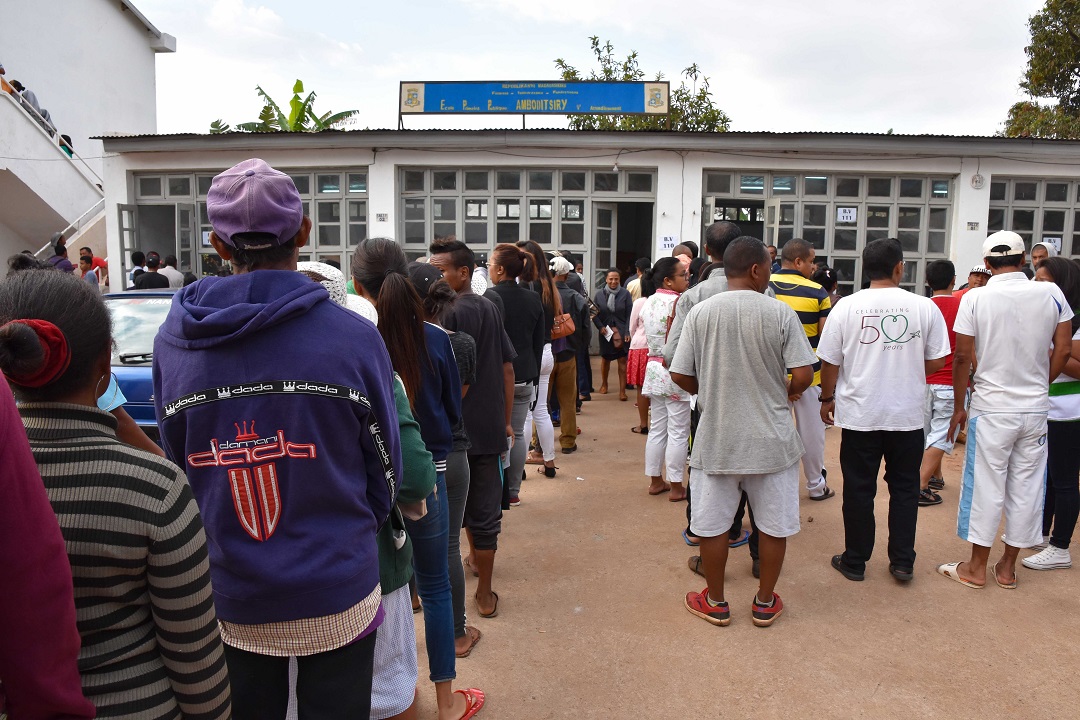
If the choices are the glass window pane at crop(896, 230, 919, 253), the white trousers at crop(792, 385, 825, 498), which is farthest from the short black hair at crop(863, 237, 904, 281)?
the glass window pane at crop(896, 230, 919, 253)

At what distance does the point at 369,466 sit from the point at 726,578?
9.94ft

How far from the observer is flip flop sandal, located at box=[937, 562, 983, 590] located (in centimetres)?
414

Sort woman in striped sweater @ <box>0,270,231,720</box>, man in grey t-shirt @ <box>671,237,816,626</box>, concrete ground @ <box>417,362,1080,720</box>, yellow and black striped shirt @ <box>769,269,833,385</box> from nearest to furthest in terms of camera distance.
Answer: woman in striped sweater @ <box>0,270,231,720</box>
concrete ground @ <box>417,362,1080,720</box>
man in grey t-shirt @ <box>671,237,816,626</box>
yellow and black striped shirt @ <box>769,269,833,385</box>

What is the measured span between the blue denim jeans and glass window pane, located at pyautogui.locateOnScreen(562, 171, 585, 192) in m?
10.3

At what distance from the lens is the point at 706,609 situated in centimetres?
375

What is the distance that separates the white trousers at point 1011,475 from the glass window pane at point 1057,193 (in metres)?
10.6

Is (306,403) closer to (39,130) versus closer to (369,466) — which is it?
(369,466)

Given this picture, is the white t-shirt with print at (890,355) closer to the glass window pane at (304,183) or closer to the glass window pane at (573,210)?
the glass window pane at (573,210)

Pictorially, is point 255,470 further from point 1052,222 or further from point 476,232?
point 1052,222

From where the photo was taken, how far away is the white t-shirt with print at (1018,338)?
3.99 m

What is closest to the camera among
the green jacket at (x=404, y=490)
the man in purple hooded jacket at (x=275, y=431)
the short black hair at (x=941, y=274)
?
the man in purple hooded jacket at (x=275, y=431)

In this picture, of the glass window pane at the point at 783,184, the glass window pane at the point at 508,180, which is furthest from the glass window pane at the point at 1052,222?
the glass window pane at the point at 508,180

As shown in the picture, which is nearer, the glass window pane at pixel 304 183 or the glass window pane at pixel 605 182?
the glass window pane at pixel 605 182

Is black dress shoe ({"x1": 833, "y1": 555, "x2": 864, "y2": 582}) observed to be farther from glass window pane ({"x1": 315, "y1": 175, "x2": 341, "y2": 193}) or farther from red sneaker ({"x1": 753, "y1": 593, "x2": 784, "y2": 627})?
glass window pane ({"x1": 315, "y1": 175, "x2": 341, "y2": 193})
